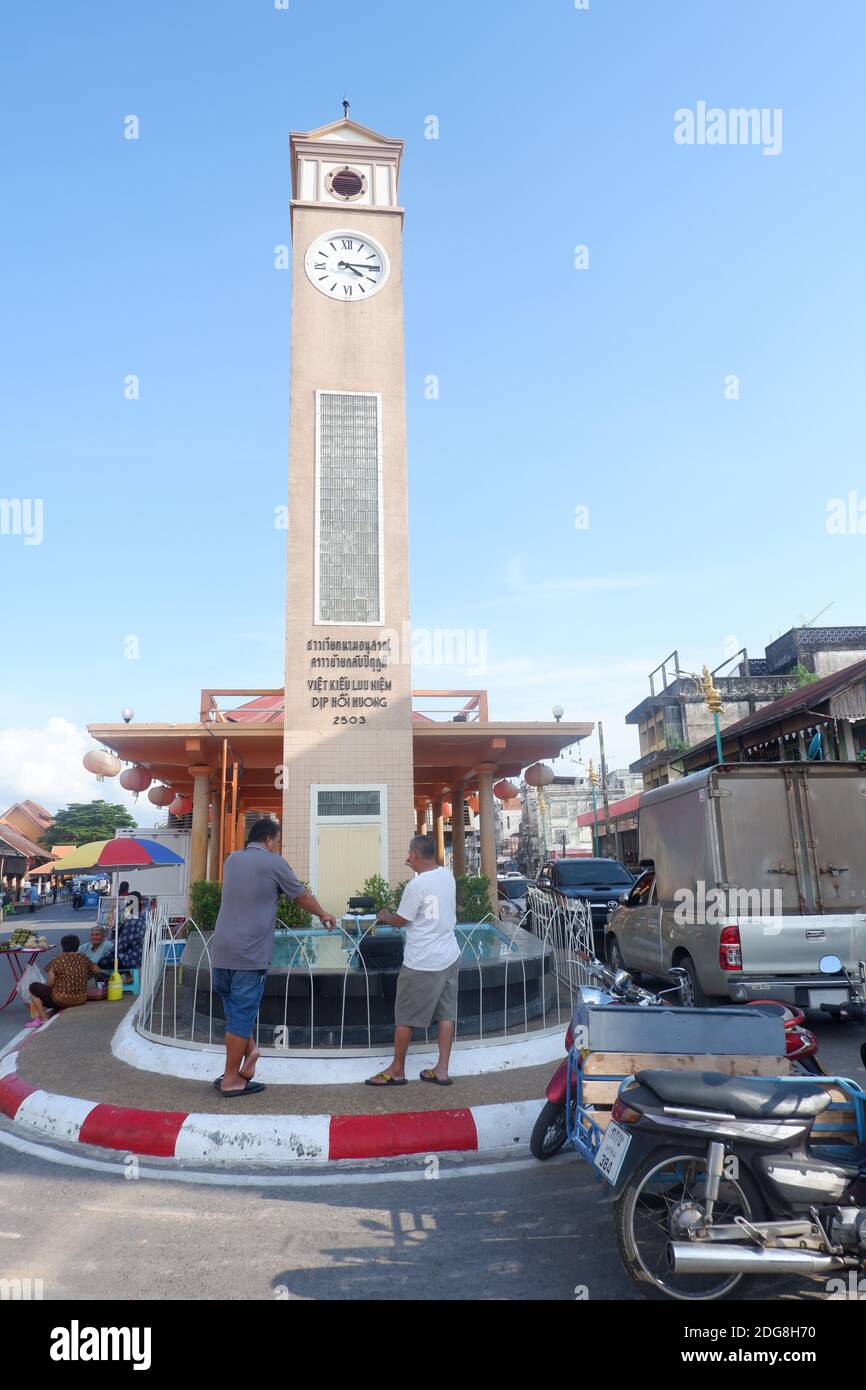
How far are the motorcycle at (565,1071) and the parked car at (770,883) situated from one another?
2.05m

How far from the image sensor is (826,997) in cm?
649

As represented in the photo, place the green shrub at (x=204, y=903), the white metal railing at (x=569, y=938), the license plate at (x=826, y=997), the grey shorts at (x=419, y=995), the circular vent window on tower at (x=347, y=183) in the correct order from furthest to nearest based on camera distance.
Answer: the circular vent window on tower at (x=347, y=183)
the green shrub at (x=204, y=903)
the white metal railing at (x=569, y=938)
the license plate at (x=826, y=997)
the grey shorts at (x=419, y=995)

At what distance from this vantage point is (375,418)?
13773 mm

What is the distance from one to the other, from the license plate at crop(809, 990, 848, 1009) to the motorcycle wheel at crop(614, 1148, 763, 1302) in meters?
4.01

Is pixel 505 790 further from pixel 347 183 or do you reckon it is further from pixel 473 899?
pixel 347 183

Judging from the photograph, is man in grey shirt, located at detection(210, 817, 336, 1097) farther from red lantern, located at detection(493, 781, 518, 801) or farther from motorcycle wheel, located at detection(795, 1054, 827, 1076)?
red lantern, located at detection(493, 781, 518, 801)

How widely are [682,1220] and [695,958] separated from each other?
15.3 ft

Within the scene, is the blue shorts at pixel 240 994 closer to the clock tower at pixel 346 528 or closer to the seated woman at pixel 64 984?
the seated woman at pixel 64 984

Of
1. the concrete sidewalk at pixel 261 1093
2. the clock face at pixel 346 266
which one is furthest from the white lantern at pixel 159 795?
the concrete sidewalk at pixel 261 1093

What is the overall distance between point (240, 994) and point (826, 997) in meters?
4.56

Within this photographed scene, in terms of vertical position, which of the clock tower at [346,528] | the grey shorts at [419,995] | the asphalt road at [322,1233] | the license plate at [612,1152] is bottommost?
the asphalt road at [322,1233]

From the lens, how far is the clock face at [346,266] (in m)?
14.2

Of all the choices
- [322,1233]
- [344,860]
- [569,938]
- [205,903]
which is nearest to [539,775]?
[344,860]
